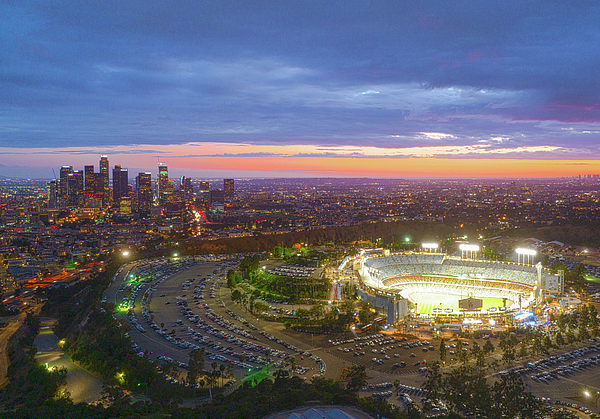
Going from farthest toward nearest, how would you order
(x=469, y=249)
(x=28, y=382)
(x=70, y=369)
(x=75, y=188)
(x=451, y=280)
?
(x=75, y=188) → (x=469, y=249) → (x=451, y=280) → (x=70, y=369) → (x=28, y=382)

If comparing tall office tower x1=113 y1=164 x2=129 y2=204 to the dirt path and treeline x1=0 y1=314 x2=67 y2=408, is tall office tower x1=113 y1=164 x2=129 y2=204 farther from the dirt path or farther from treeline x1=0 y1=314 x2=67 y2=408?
treeline x1=0 y1=314 x2=67 y2=408

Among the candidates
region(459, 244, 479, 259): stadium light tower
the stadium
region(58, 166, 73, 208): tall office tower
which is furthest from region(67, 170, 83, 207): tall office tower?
region(459, 244, 479, 259): stadium light tower

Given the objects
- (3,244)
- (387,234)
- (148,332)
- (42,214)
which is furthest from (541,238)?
(42,214)

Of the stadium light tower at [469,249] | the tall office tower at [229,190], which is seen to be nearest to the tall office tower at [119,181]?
the tall office tower at [229,190]

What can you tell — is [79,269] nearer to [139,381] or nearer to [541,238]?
[139,381]

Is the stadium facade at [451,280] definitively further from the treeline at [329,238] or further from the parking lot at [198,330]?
the treeline at [329,238]

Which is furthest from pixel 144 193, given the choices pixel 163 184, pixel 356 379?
pixel 356 379

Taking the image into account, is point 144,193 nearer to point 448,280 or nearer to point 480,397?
point 448,280
